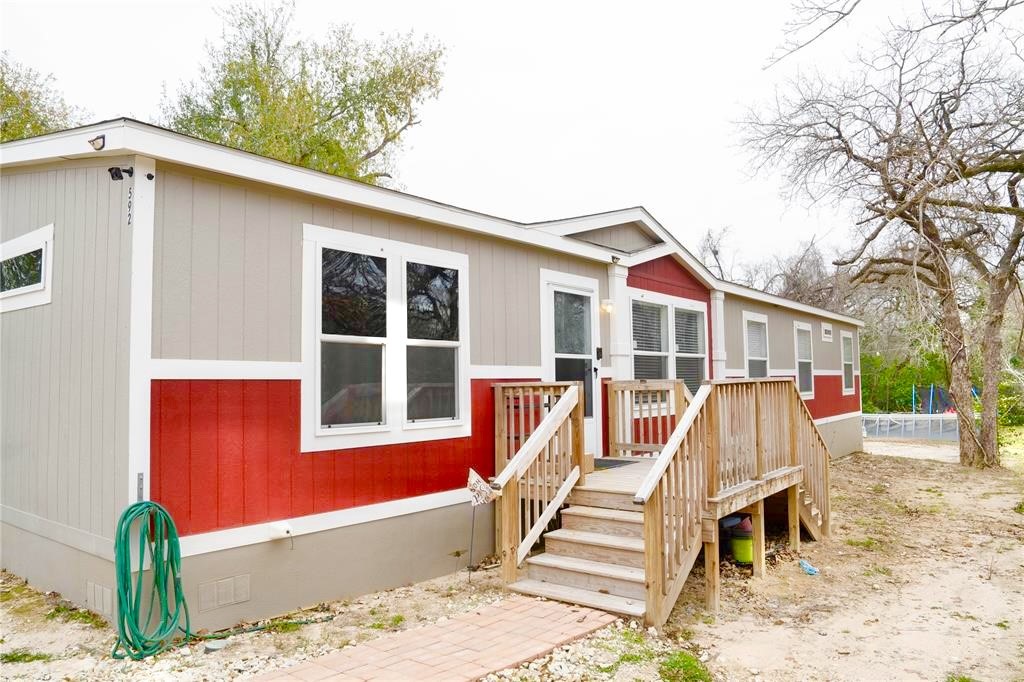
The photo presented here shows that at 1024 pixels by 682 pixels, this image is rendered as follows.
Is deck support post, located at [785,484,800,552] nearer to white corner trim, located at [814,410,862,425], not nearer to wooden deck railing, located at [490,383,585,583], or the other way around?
wooden deck railing, located at [490,383,585,583]

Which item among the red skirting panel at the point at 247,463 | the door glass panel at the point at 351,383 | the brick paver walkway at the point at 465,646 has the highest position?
the door glass panel at the point at 351,383

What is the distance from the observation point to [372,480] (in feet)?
16.2

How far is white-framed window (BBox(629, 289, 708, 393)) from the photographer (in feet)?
25.8

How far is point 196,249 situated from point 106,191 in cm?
69

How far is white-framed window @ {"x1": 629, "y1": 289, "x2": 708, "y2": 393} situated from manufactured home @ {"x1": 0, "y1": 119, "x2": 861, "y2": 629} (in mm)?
1331

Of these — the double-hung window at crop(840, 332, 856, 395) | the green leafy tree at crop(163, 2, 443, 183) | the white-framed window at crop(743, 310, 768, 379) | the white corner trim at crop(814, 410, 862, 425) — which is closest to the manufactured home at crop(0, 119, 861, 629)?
the white-framed window at crop(743, 310, 768, 379)

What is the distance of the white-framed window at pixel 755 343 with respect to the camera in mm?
10664

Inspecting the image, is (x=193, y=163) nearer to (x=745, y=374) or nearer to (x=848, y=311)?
(x=745, y=374)

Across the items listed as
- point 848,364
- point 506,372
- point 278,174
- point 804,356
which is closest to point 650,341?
point 506,372

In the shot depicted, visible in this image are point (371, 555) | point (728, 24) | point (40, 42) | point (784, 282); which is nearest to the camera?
point (371, 555)

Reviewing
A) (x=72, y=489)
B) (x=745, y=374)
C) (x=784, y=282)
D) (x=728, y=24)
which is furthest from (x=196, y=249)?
(x=784, y=282)

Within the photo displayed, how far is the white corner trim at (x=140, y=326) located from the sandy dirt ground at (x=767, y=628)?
3.40 ft

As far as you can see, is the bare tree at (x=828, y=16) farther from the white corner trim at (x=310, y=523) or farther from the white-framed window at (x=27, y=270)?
the white-framed window at (x=27, y=270)

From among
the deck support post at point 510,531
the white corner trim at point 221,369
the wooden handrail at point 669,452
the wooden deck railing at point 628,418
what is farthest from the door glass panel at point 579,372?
the white corner trim at point 221,369
